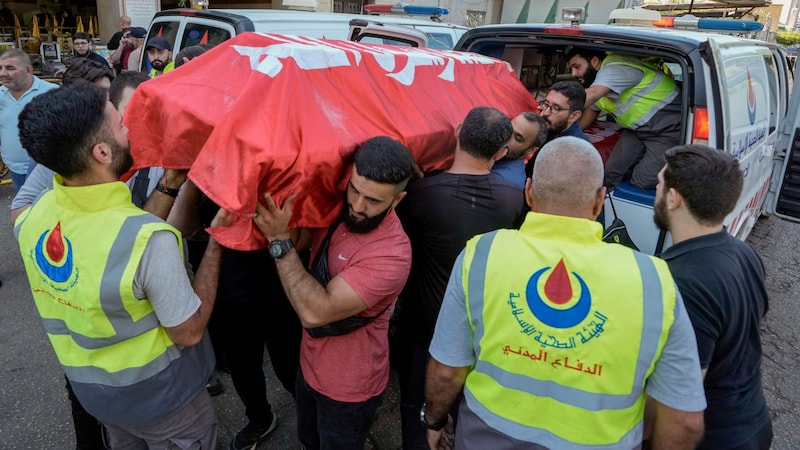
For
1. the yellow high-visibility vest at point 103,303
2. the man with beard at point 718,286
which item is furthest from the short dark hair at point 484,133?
the yellow high-visibility vest at point 103,303

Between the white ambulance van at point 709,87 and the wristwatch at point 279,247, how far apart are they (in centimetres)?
209

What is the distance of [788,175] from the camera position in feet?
15.0

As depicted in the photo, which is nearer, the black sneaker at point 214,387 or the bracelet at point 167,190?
the bracelet at point 167,190

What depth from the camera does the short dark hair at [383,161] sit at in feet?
5.56

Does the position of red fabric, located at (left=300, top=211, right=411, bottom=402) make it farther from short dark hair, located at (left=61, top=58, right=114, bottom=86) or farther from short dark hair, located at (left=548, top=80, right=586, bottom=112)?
short dark hair, located at (left=61, top=58, right=114, bottom=86)

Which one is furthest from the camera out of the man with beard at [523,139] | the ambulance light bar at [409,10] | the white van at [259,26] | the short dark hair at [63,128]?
the ambulance light bar at [409,10]

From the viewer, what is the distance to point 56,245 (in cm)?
155

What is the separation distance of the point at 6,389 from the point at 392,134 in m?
2.73

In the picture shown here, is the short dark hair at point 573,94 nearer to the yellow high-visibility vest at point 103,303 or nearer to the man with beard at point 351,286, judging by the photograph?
the man with beard at point 351,286

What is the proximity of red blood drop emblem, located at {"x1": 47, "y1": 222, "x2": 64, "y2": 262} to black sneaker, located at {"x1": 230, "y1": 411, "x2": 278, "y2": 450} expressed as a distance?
1.43 meters

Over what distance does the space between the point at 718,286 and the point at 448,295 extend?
82 cm

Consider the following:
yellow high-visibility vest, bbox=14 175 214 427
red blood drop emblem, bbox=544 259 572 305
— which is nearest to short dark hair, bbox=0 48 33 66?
yellow high-visibility vest, bbox=14 175 214 427

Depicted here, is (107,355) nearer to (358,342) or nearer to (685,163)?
(358,342)

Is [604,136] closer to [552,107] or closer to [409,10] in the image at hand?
[552,107]
